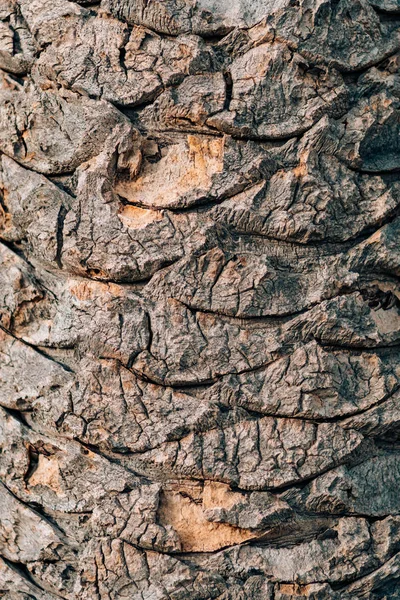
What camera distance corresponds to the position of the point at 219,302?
1848 mm

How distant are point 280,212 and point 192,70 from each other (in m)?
0.38

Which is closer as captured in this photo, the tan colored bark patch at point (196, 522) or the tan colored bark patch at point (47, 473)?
the tan colored bark patch at point (196, 522)

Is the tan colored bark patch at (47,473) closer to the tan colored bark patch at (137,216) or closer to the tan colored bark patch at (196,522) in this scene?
the tan colored bark patch at (196,522)

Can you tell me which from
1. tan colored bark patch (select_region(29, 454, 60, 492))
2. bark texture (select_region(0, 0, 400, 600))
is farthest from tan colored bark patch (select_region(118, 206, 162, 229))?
tan colored bark patch (select_region(29, 454, 60, 492))

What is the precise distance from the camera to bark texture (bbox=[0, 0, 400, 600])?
185 centimetres

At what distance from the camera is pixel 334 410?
1.88 m

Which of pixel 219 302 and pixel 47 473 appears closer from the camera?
pixel 219 302

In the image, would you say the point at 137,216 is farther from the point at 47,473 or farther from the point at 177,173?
the point at 47,473

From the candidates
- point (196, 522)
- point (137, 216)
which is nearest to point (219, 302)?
point (137, 216)

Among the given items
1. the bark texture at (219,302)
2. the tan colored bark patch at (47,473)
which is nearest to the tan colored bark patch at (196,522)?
the bark texture at (219,302)

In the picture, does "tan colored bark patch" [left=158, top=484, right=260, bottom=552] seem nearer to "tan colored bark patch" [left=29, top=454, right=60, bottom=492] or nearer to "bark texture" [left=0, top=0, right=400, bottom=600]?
"bark texture" [left=0, top=0, right=400, bottom=600]

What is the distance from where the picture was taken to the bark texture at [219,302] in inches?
72.8

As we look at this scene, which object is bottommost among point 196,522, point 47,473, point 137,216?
point 196,522

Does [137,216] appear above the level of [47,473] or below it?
Result: above
